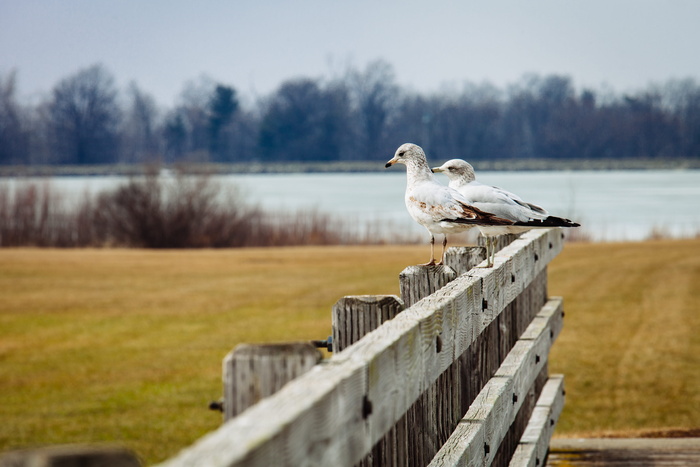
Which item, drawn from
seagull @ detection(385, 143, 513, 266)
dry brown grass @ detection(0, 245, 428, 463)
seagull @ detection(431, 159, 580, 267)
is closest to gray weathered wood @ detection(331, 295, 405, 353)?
seagull @ detection(385, 143, 513, 266)

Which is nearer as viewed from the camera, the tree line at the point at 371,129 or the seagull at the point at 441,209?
the seagull at the point at 441,209

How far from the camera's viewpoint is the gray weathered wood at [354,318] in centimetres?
226

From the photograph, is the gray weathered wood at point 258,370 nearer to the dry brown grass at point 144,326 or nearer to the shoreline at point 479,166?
the dry brown grass at point 144,326

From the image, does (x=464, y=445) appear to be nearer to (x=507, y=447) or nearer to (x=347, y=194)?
(x=507, y=447)

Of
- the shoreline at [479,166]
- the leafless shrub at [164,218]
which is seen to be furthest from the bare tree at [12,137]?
the leafless shrub at [164,218]

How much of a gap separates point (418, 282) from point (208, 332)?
11205 millimetres

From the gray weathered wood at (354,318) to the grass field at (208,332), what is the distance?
6.23 meters

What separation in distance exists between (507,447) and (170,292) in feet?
49.1

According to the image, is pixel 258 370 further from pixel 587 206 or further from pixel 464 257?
pixel 587 206

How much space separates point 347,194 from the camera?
66.6 m

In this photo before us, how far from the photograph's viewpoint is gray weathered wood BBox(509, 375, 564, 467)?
436cm

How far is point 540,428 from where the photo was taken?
15.8 feet

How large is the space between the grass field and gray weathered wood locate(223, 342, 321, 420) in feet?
22.5

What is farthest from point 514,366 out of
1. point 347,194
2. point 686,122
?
point 686,122
